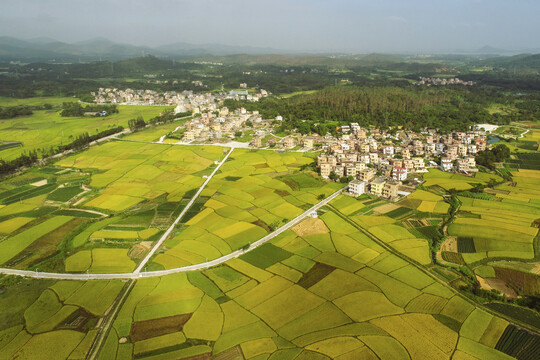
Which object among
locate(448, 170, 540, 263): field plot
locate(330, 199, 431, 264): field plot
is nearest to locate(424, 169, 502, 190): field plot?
locate(448, 170, 540, 263): field plot

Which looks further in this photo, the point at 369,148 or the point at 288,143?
the point at 288,143

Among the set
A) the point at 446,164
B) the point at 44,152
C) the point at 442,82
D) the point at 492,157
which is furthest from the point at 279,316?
the point at 442,82

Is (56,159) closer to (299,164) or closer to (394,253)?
(299,164)

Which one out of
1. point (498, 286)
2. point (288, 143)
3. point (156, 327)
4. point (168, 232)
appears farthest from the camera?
point (288, 143)

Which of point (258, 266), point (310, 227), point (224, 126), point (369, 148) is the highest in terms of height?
point (224, 126)

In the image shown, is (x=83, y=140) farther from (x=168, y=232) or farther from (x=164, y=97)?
(x=164, y=97)

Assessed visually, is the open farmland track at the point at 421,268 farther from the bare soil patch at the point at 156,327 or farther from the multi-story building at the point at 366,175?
the bare soil patch at the point at 156,327

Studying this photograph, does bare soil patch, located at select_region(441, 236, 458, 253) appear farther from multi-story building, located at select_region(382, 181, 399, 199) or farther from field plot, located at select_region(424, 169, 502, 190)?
field plot, located at select_region(424, 169, 502, 190)
